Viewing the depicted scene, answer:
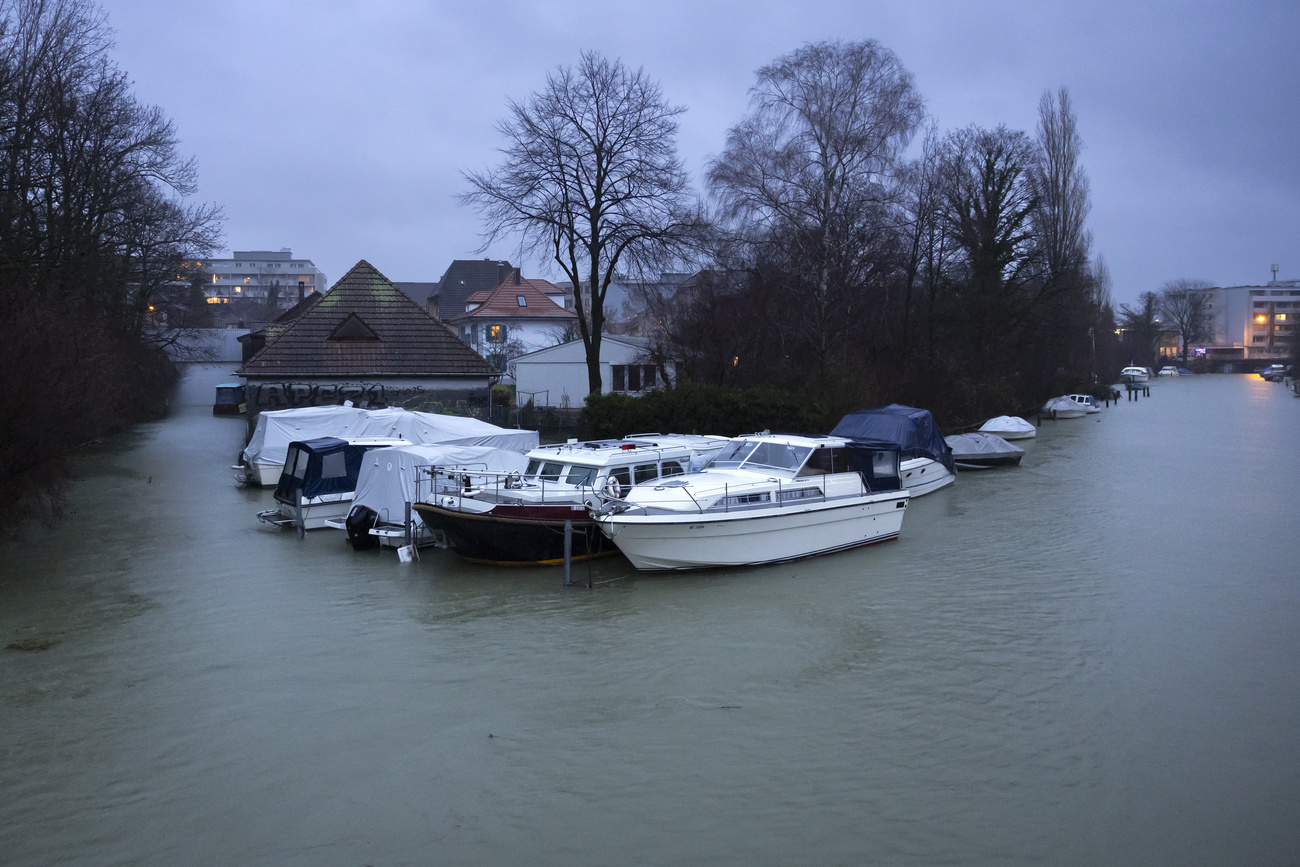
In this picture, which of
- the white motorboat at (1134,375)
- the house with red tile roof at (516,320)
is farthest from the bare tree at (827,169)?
the white motorboat at (1134,375)

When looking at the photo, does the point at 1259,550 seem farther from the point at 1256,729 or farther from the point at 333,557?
the point at 333,557

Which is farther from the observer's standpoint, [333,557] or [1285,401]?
[1285,401]

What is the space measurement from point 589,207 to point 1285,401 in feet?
202

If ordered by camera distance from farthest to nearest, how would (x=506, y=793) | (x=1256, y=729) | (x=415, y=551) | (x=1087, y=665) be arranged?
(x=415, y=551)
(x=1087, y=665)
(x=1256, y=729)
(x=506, y=793)

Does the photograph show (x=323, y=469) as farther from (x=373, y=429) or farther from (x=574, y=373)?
(x=574, y=373)

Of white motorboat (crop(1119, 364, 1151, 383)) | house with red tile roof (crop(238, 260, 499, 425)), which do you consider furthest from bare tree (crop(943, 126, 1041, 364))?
white motorboat (crop(1119, 364, 1151, 383))

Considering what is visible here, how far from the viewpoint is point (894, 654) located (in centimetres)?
1237

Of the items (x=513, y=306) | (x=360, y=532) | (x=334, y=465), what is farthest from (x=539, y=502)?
(x=513, y=306)

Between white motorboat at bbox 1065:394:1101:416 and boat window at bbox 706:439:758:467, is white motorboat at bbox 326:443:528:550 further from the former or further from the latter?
white motorboat at bbox 1065:394:1101:416

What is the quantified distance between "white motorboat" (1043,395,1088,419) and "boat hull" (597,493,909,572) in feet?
140

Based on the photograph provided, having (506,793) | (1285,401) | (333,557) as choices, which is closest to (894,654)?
(506,793)

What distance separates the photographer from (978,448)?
105 ft

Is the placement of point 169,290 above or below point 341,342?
above

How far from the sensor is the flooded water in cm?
784
